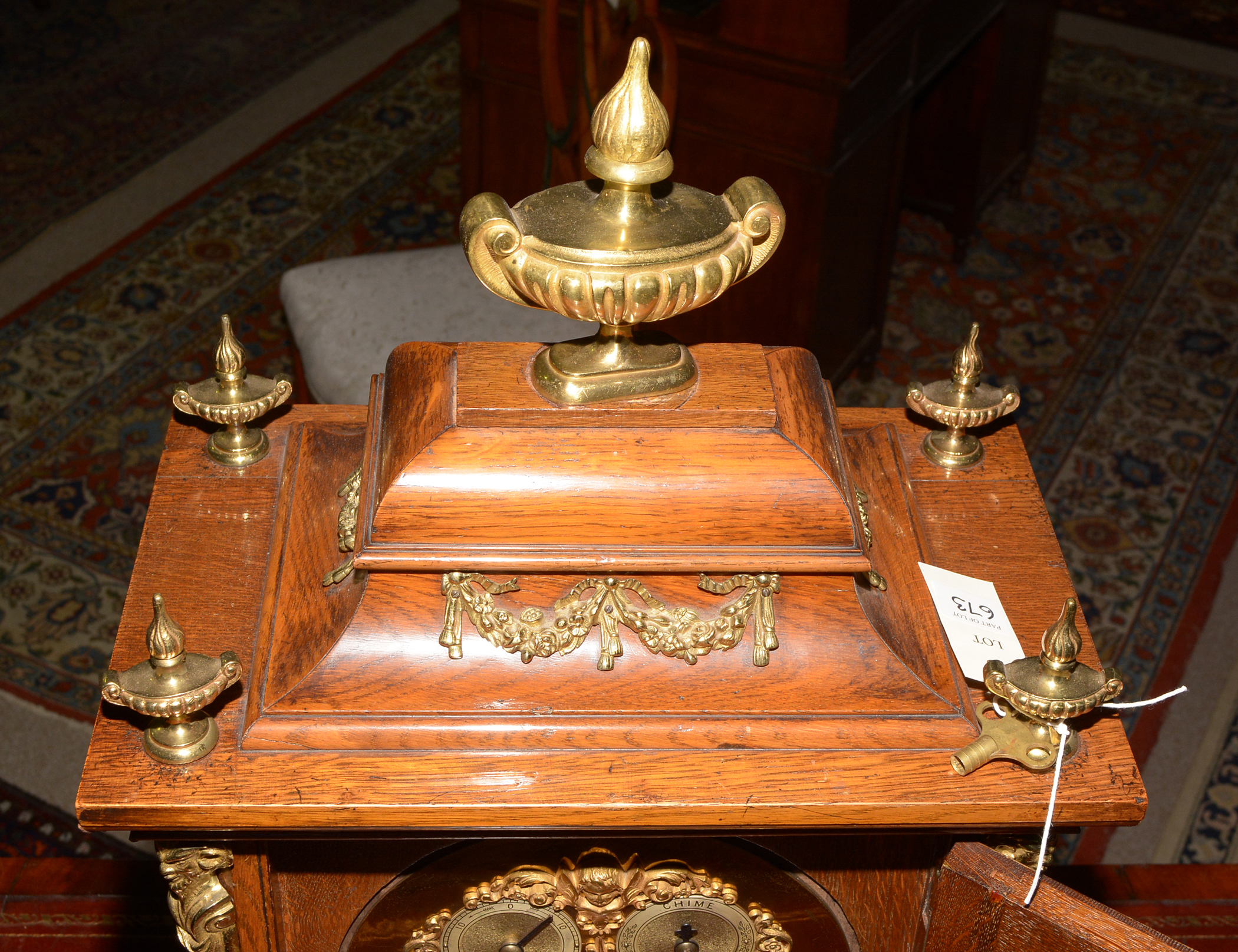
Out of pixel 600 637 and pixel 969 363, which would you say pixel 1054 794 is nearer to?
pixel 600 637

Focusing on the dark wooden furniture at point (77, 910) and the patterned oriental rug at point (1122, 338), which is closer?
the dark wooden furniture at point (77, 910)

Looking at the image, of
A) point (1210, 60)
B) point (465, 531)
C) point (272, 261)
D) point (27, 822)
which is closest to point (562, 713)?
point (465, 531)

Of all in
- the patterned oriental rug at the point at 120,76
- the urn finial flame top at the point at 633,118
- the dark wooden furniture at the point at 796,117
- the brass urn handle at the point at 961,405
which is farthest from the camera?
the patterned oriental rug at the point at 120,76

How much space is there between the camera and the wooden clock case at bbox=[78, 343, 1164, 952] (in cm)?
108

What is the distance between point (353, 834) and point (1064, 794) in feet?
1.88

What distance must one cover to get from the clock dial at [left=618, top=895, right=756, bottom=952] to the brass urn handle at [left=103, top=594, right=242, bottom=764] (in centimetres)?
46

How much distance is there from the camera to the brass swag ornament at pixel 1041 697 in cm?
107

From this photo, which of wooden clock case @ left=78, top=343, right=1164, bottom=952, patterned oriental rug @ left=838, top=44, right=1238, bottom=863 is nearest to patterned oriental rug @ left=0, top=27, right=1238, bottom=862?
patterned oriental rug @ left=838, top=44, right=1238, bottom=863

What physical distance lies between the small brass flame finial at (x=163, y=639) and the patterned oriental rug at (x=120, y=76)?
275 cm

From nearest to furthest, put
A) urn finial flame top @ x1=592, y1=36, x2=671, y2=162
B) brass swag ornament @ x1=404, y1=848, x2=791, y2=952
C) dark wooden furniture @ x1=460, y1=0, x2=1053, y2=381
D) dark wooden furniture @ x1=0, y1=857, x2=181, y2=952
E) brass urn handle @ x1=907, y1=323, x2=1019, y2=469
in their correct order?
1. urn finial flame top @ x1=592, y1=36, x2=671, y2=162
2. brass swag ornament @ x1=404, y1=848, x2=791, y2=952
3. brass urn handle @ x1=907, y1=323, x2=1019, y2=469
4. dark wooden furniture @ x1=0, y1=857, x2=181, y2=952
5. dark wooden furniture @ x1=460, y1=0, x2=1053, y2=381

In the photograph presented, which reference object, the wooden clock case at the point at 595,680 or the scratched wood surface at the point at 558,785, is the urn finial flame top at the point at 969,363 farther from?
the scratched wood surface at the point at 558,785

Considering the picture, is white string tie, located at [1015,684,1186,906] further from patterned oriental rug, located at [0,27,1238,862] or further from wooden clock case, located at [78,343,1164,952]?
patterned oriental rug, located at [0,27,1238,862]

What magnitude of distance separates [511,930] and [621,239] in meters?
0.67

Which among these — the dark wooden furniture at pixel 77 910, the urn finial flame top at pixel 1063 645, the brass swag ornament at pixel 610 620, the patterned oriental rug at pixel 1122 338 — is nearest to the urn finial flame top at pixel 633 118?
the brass swag ornament at pixel 610 620
